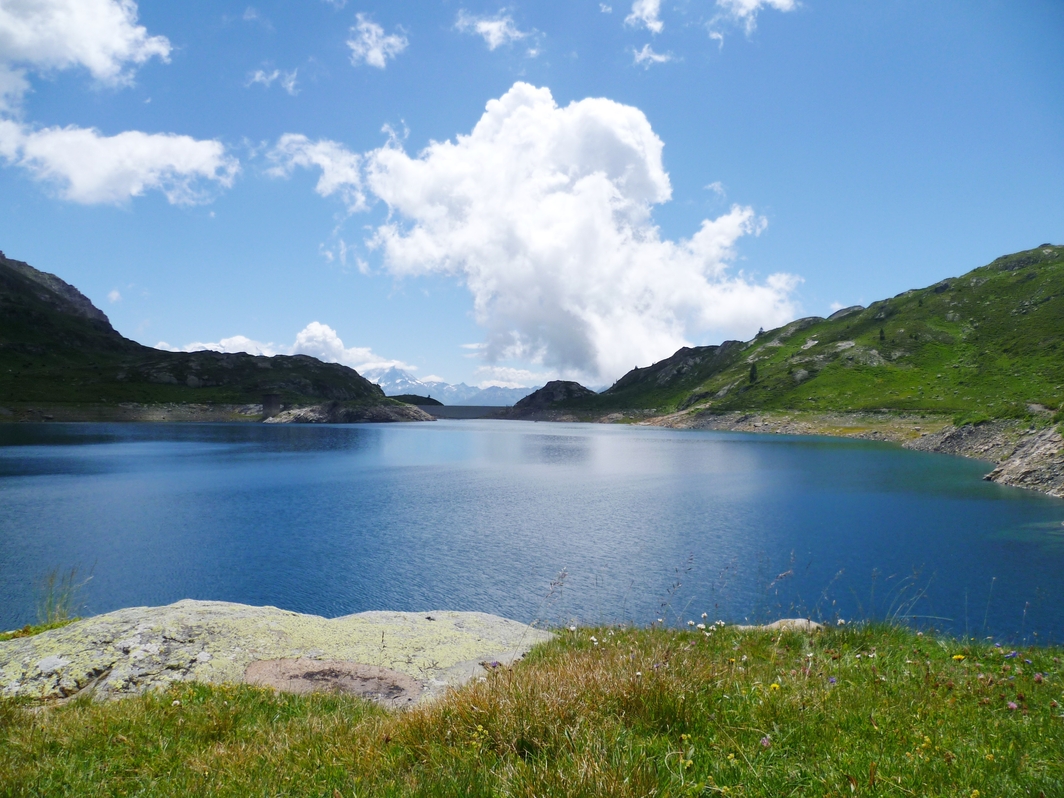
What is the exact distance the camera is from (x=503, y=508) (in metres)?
49.7

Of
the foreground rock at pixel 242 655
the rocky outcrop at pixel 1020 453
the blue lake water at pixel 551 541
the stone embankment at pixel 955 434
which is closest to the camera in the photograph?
the foreground rock at pixel 242 655

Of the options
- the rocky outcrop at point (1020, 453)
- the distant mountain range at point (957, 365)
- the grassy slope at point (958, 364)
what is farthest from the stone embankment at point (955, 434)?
the grassy slope at point (958, 364)

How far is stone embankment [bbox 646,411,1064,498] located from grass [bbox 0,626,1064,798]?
6378cm

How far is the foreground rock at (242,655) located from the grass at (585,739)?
111 cm

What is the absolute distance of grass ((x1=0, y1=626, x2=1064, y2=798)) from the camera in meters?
4.95

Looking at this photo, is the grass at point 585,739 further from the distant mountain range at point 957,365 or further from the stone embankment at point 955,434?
the distant mountain range at point 957,365

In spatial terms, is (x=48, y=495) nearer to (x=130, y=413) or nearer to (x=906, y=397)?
(x=130, y=413)

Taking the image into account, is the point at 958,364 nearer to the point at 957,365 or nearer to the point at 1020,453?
the point at 957,365

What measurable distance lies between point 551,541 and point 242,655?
2864 centimetres

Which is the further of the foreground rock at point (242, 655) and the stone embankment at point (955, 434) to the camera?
the stone embankment at point (955, 434)

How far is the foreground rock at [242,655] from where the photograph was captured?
8844 millimetres

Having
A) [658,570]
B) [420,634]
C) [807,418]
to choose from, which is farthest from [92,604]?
[807,418]

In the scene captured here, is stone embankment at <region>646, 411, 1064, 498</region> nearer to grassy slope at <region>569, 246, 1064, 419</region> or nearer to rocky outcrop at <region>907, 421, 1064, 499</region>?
rocky outcrop at <region>907, 421, 1064, 499</region>

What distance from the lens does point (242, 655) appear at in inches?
396
